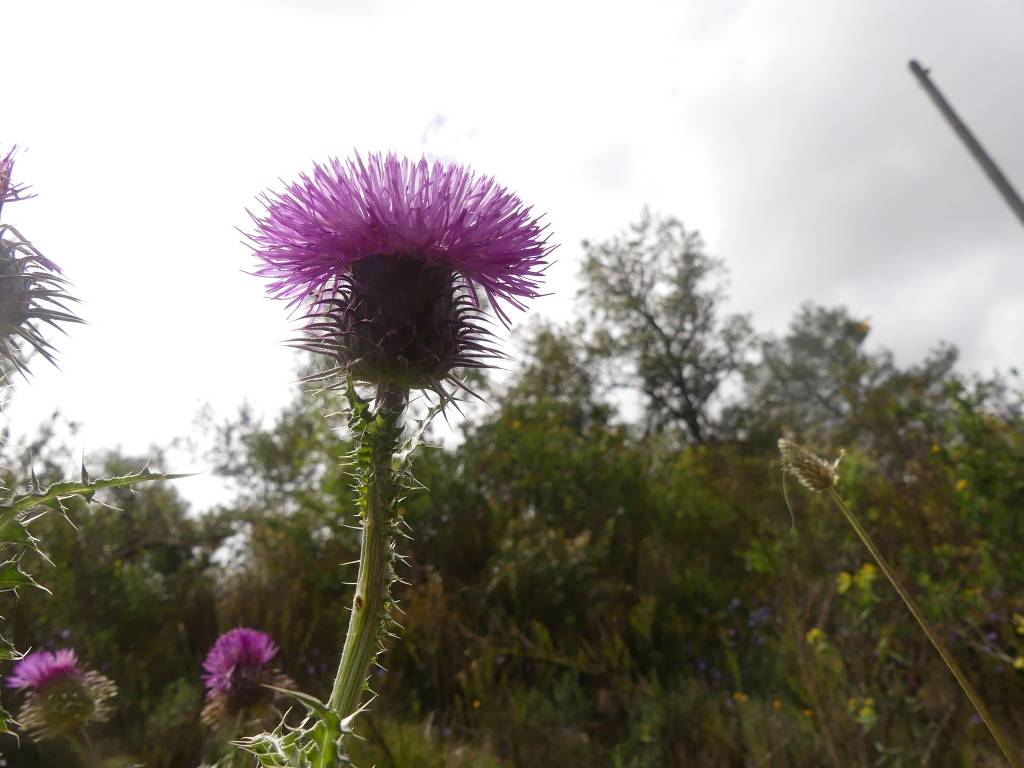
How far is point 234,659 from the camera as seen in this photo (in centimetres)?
307

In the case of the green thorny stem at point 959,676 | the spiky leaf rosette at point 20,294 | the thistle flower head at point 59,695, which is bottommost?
the green thorny stem at point 959,676

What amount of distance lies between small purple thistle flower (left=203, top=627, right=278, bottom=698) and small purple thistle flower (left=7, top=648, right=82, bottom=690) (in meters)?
0.53

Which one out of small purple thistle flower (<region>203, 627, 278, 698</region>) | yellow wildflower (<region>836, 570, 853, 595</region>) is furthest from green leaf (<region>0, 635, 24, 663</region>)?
yellow wildflower (<region>836, 570, 853, 595</region>)

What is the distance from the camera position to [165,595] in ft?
23.4

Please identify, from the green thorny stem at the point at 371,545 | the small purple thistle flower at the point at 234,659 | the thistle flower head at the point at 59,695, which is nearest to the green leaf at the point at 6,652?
the green thorny stem at the point at 371,545

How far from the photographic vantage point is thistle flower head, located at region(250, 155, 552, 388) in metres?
1.78

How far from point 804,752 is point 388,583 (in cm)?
351

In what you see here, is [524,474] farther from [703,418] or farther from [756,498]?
[703,418]

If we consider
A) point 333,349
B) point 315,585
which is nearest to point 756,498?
point 315,585

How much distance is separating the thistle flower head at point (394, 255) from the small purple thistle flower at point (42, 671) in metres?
2.02

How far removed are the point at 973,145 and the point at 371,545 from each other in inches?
296

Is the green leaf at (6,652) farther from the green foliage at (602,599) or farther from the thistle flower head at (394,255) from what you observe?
the thistle flower head at (394,255)

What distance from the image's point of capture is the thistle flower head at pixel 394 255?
69.9 inches

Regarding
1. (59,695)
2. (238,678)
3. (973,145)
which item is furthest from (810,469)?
(973,145)
